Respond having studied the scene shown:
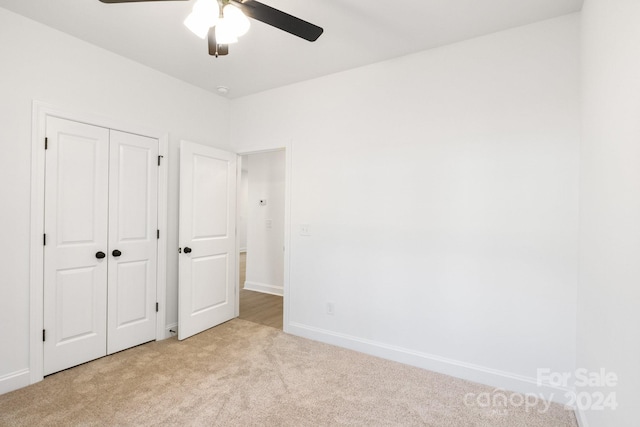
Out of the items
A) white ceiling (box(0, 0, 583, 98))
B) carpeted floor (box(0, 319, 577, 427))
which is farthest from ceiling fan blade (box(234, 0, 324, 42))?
carpeted floor (box(0, 319, 577, 427))

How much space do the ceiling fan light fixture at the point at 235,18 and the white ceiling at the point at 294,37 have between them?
2.28 feet

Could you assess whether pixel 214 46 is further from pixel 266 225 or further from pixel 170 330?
pixel 266 225

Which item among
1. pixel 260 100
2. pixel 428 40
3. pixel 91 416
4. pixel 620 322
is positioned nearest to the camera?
pixel 620 322

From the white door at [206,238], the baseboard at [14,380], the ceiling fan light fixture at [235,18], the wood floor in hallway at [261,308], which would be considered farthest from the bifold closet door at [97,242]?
the ceiling fan light fixture at [235,18]

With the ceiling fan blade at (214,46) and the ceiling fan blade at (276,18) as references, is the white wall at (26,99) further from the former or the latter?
the ceiling fan blade at (276,18)

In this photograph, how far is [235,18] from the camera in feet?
5.10

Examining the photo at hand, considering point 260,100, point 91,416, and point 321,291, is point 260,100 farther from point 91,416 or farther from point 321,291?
point 91,416

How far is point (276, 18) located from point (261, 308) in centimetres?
361

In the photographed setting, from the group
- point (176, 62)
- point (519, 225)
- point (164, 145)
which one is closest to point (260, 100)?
point (176, 62)

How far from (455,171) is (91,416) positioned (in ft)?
10.3

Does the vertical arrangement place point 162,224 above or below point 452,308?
above

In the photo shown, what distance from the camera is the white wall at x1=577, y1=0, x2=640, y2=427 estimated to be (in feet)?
3.63

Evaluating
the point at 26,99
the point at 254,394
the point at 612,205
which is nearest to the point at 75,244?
the point at 26,99

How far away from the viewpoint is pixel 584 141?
6.63 ft
